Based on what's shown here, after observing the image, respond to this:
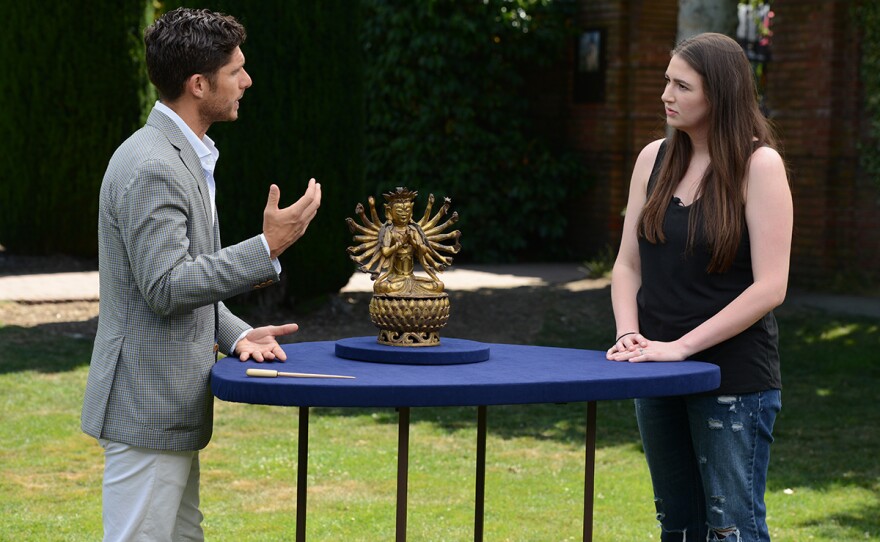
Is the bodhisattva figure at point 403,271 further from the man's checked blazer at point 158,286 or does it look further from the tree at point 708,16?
the tree at point 708,16

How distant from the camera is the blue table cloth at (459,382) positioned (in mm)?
3271

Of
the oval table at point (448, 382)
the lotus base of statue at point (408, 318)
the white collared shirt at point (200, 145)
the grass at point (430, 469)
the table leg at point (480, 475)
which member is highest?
the white collared shirt at point (200, 145)

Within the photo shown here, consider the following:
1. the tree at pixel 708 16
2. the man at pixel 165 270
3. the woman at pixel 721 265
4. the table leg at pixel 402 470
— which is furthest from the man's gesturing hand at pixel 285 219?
the tree at pixel 708 16

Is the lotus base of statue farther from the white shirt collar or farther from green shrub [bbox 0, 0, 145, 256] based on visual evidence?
green shrub [bbox 0, 0, 145, 256]

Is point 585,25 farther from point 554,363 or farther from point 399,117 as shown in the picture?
point 554,363

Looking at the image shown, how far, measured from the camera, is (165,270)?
3266 millimetres

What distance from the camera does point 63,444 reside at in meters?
7.14

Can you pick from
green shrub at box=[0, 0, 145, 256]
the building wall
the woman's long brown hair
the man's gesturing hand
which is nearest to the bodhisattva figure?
the man's gesturing hand

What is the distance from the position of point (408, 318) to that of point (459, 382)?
1.59 ft

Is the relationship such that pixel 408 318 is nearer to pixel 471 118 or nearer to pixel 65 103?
pixel 65 103

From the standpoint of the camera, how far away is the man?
3.29 metres

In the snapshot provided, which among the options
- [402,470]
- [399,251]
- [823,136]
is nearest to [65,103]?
[823,136]

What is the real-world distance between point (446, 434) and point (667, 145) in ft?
13.4

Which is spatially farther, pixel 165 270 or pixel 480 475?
pixel 480 475
